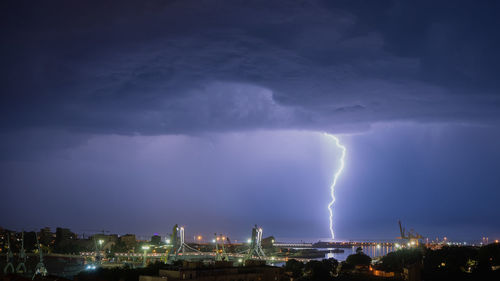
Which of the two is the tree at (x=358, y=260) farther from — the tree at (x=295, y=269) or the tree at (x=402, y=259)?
the tree at (x=295, y=269)

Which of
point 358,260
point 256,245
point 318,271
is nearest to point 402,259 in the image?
point 358,260

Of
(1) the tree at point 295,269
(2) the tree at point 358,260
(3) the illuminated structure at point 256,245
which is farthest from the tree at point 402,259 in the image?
(3) the illuminated structure at point 256,245

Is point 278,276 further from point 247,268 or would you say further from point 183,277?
point 183,277

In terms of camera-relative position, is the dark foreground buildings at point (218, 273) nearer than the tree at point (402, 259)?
Yes

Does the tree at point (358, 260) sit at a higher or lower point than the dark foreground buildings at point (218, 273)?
lower

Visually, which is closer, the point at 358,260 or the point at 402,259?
the point at 402,259

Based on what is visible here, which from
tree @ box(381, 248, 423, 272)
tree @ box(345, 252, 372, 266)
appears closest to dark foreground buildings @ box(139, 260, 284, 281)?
tree @ box(345, 252, 372, 266)

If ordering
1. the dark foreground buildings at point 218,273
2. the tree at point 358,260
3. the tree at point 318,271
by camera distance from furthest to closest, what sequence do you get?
the tree at point 358,260
the tree at point 318,271
the dark foreground buildings at point 218,273

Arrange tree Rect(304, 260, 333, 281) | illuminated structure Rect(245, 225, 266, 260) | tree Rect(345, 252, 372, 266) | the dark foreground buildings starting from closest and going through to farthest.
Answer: the dark foreground buildings < tree Rect(304, 260, 333, 281) < tree Rect(345, 252, 372, 266) < illuminated structure Rect(245, 225, 266, 260)

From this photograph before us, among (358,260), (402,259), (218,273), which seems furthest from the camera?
(358,260)

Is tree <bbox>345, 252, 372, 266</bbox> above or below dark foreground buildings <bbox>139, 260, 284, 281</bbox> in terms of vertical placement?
below

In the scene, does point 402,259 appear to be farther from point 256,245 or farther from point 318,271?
point 256,245

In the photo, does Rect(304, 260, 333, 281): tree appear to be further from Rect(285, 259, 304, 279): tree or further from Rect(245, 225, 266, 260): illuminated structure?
Rect(245, 225, 266, 260): illuminated structure

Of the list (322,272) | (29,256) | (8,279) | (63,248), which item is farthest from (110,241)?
(8,279)
